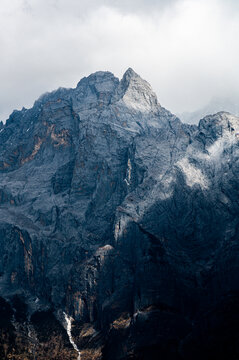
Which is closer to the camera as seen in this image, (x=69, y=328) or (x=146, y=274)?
(x=146, y=274)

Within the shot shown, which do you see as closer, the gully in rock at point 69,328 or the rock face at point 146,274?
the rock face at point 146,274

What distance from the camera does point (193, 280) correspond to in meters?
151

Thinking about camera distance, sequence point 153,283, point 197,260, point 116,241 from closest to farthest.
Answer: point 153,283 → point 197,260 → point 116,241

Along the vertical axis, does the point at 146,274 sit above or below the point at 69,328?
above

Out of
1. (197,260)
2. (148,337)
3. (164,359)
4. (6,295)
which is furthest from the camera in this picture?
(6,295)

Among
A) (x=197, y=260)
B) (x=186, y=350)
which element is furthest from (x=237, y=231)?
(x=186, y=350)

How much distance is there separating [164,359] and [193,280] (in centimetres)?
3999

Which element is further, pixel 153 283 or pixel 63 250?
pixel 63 250

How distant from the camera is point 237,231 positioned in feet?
504

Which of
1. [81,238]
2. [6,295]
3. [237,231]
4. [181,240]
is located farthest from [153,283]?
[6,295]

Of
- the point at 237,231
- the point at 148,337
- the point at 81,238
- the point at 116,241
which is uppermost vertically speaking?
the point at 81,238

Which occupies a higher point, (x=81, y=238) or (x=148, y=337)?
(x=81, y=238)

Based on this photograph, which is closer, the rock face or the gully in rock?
the rock face

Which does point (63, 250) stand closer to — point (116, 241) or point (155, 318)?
point (116, 241)
